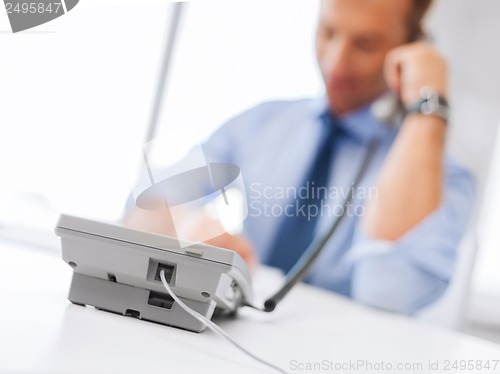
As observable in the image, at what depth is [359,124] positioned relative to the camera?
5.80 ft

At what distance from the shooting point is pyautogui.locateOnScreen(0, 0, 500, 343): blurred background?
1.51 m

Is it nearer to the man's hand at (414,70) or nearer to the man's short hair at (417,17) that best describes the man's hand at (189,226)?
the man's hand at (414,70)

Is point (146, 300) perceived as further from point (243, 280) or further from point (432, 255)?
point (432, 255)

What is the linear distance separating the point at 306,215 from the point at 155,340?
4.06 feet

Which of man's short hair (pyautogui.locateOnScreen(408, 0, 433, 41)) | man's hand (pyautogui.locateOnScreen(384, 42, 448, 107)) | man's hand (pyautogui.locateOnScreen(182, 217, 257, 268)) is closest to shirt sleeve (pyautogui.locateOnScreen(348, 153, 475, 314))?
man's hand (pyautogui.locateOnScreen(384, 42, 448, 107))

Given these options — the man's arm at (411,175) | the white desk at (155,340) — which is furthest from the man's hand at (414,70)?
the white desk at (155,340)

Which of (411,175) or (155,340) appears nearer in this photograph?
(155,340)

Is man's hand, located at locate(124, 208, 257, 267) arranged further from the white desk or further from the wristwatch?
the wristwatch

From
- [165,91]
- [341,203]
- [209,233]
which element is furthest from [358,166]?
[209,233]

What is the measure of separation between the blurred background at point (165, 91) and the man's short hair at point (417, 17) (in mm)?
Result: 36

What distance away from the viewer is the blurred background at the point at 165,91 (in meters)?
1.51

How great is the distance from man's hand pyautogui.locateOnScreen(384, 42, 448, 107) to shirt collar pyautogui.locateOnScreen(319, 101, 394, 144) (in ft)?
0.34

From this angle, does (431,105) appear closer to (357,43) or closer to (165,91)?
(357,43)

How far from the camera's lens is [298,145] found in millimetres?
1827
